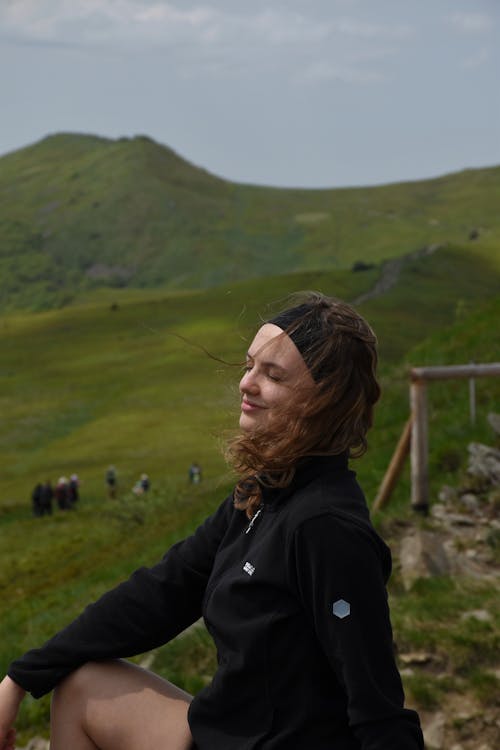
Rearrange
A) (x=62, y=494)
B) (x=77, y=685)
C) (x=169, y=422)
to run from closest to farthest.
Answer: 1. (x=77, y=685)
2. (x=62, y=494)
3. (x=169, y=422)

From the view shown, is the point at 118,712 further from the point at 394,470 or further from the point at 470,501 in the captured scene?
the point at 394,470

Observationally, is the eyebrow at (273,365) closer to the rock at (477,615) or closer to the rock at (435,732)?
the rock at (435,732)

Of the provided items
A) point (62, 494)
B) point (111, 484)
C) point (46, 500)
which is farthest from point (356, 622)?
point (111, 484)

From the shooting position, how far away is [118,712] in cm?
358

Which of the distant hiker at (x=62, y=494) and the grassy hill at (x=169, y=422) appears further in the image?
the distant hiker at (x=62, y=494)

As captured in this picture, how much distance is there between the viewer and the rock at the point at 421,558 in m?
9.59

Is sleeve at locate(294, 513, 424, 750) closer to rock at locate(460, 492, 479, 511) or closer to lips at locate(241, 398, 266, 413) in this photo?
lips at locate(241, 398, 266, 413)

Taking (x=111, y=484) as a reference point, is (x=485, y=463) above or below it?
above

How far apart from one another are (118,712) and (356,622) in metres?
0.88

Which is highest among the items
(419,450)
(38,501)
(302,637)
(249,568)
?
(249,568)

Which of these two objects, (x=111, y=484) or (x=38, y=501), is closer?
(x=38, y=501)

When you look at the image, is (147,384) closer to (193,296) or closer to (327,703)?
(193,296)

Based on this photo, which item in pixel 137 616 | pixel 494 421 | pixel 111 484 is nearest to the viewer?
pixel 137 616

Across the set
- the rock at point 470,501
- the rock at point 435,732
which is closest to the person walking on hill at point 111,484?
the rock at point 470,501
